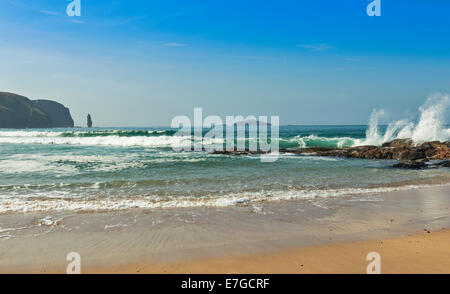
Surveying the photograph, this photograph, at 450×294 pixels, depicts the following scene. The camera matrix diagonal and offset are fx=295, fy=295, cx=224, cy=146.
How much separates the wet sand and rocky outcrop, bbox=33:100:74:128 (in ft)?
637

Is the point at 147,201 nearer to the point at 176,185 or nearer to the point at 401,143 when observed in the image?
the point at 176,185

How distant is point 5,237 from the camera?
5.55 metres

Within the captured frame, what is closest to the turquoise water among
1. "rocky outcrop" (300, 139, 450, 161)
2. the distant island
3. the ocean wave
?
the ocean wave

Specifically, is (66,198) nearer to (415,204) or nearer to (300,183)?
(300,183)

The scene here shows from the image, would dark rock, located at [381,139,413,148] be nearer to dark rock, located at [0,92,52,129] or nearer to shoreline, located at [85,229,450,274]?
shoreline, located at [85,229,450,274]

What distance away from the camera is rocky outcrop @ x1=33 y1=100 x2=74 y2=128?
6959 inches

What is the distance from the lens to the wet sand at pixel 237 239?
4.24 m

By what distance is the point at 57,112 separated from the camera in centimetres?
18025

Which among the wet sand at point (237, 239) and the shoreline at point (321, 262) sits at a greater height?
the shoreline at point (321, 262)

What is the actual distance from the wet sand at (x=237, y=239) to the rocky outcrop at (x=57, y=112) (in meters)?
194

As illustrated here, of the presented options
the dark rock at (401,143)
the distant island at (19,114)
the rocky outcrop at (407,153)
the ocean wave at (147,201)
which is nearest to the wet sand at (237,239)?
the ocean wave at (147,201)

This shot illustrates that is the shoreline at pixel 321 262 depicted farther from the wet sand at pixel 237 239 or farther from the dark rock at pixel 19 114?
the dark rock at pixel 19 114

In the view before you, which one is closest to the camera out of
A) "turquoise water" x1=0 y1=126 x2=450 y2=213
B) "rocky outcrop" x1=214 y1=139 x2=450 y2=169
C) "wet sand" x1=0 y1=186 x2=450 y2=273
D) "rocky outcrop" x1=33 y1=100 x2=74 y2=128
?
"wet sand" x1=0 y1=186 x2=450 y2=273
